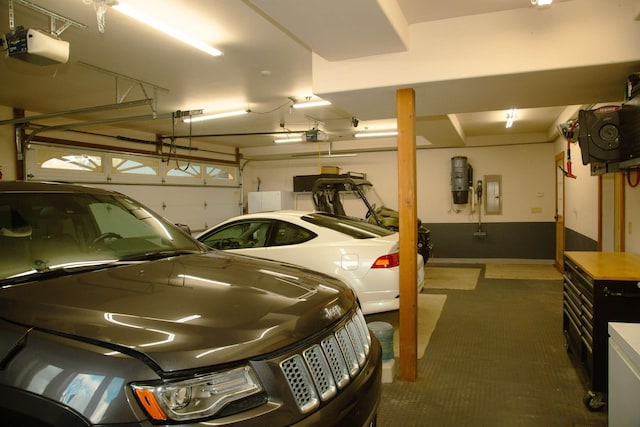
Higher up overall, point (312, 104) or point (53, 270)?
point (312, 104)

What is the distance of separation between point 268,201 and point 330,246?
681 centimetres

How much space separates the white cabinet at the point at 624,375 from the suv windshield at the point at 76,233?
7.34 feet

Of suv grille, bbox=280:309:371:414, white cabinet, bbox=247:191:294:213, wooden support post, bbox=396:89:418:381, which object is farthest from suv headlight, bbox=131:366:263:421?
white cabinet, bbox=247:191:294:213

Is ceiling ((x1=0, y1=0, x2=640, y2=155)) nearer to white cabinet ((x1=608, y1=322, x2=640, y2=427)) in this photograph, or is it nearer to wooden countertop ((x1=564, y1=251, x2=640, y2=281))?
wooden countertop ((x1=564, y1=251, x2=640, y2=281))

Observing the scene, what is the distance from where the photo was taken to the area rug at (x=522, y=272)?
8109 millimetres

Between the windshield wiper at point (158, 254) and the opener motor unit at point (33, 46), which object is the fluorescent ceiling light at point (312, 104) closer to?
the opener motor unit at point (33, 46)

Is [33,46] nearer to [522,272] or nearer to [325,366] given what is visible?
[325,366]

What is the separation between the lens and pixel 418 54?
3.48 metres

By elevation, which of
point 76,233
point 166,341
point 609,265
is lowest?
point 609,265

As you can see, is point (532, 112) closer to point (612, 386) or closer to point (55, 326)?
point (612, 386)

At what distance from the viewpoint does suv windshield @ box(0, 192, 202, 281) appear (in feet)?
6.03

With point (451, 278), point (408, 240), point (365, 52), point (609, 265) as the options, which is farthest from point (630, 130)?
point (451, 278)

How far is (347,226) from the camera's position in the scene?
16.1ft

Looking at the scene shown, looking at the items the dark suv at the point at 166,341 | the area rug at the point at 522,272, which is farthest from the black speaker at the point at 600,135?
the area rug at the point at 522,272
